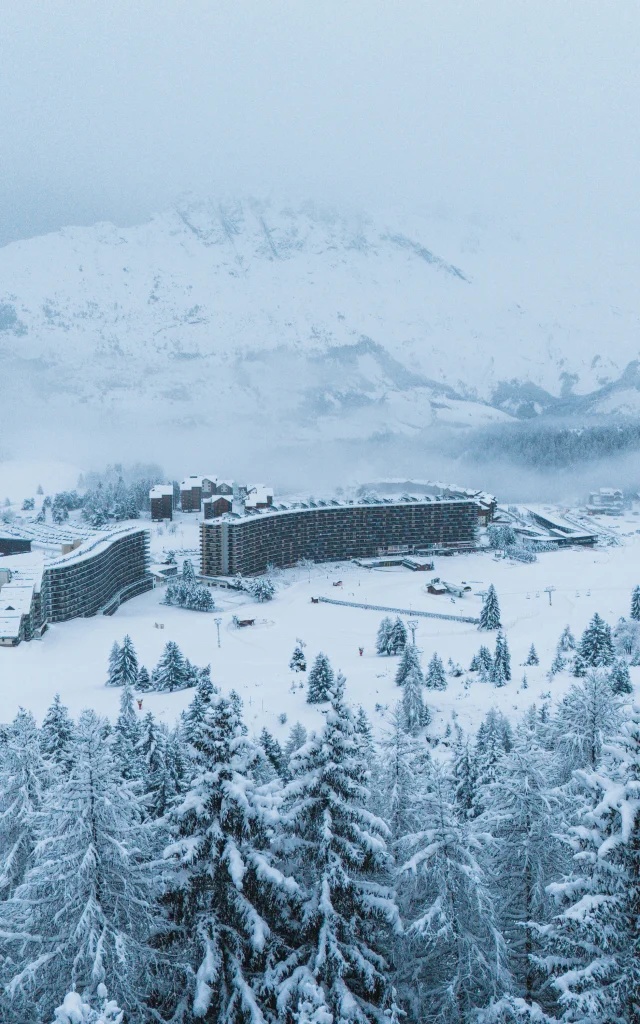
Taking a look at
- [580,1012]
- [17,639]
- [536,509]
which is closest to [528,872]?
[580,1012]

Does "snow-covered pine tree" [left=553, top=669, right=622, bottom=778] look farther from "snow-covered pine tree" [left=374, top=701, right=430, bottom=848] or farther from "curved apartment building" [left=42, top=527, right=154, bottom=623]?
"curved apartment building" [left=42, top=527, right=154, bottom=623]

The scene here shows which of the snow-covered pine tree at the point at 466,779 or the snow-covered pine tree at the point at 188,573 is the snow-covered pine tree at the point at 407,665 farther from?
the snow-covered pine tree at the point at 188,573

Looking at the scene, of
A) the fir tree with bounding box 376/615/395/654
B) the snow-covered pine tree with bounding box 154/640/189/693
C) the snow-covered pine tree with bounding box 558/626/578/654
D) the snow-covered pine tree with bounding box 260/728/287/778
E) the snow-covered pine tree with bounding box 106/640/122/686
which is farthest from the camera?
the fir tree with bounding box 376/615/395/654

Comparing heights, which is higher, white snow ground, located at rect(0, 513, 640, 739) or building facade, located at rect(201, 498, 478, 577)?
building facade, located at rect(201, 498, 478, 577)

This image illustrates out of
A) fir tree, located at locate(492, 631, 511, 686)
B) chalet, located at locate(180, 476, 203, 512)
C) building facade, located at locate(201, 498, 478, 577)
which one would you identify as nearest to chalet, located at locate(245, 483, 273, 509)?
building facade, located at locate(201, 498, 478, 577)

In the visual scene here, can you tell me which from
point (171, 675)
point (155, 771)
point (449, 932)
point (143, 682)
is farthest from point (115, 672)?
point (449, 932)

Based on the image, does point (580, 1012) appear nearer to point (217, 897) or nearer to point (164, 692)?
point (217, 897)
